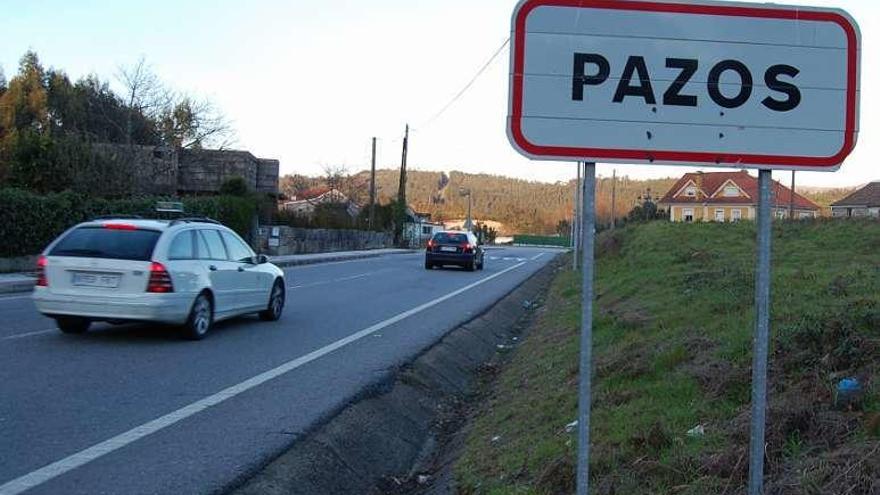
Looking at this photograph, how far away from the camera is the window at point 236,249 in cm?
1270

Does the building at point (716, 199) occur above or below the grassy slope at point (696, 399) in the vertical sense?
above

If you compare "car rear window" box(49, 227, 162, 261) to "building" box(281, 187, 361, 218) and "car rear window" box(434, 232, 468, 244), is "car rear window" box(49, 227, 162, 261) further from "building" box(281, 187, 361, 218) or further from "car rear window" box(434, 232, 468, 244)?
"building" box(281, 187, 361, 218)

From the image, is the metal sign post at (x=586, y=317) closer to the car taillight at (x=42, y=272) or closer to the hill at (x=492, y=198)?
the car taillight at (x=42, y=272)

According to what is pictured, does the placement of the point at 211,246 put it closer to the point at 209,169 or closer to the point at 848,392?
the point at 848,392

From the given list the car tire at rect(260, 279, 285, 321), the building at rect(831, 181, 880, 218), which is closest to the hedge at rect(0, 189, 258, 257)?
the car tire at rect(260, 279, 285, 321)

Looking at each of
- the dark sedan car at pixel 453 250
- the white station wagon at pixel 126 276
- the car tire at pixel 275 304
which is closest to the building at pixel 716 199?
the dark sedan car at pixel 453 250

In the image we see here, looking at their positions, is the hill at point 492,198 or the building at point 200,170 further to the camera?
the hill at point 492,198

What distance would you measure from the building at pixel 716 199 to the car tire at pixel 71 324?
72542mm

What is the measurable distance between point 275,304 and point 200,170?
1364 inches

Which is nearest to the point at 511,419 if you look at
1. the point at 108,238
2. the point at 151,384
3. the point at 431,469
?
the point at 431,469

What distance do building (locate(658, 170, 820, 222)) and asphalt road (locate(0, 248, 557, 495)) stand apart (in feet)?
234

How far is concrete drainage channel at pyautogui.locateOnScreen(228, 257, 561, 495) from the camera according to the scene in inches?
232

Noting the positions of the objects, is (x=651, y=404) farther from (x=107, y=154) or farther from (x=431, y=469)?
(x=107, y=154)

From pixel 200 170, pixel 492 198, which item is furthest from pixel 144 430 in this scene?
pixel 492 198
